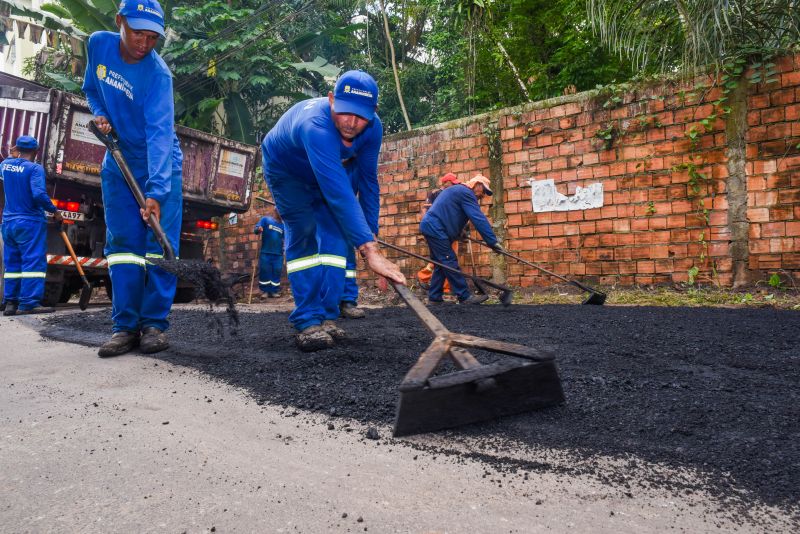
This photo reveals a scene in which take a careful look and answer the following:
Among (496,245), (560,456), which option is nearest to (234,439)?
(560,456)

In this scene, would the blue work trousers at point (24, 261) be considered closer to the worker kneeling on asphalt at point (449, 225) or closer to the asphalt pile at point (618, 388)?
the asphalt pile at point (618, 388)

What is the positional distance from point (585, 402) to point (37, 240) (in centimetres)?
580

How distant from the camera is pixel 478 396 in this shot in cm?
186

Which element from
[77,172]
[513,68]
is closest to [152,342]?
[77,172]

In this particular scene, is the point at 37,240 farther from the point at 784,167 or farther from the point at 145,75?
the point at 784,167

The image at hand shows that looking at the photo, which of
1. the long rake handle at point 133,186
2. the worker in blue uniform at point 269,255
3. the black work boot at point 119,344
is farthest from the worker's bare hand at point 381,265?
the worker in blue uniform at point 269,255

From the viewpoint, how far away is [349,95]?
8.66 feet

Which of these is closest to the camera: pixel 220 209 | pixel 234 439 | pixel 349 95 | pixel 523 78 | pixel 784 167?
pixel 234 439

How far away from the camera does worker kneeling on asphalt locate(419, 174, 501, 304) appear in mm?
5871

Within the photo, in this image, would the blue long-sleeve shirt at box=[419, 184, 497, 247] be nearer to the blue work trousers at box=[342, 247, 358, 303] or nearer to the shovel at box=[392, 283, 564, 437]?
the blue work trousers at box=[342, 247, 358, 303]

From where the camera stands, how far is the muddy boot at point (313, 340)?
2969mm

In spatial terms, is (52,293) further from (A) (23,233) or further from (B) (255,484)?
(B) (255,484)

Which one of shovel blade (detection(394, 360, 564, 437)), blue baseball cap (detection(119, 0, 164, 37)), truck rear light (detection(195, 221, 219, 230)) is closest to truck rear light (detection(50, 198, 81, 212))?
truck rear light (detection(195, 221, 219, 230))

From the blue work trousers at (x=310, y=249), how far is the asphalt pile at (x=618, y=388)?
0.33 m
